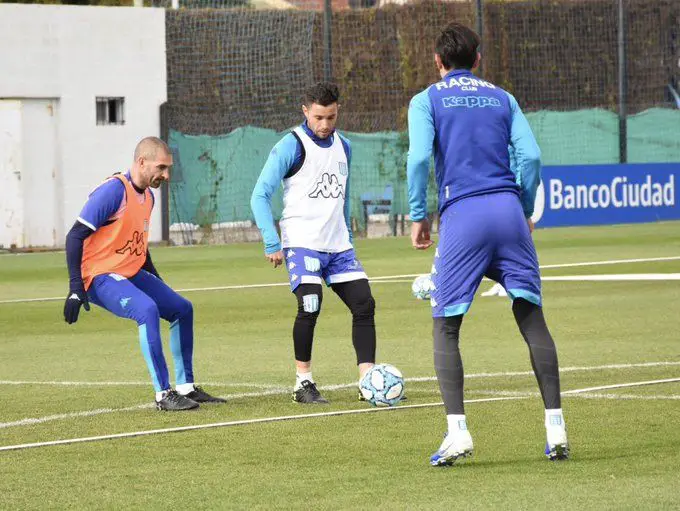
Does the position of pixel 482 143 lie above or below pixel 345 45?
below

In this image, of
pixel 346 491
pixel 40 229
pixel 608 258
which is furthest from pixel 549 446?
pixel 40 229

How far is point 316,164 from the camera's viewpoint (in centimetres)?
1038

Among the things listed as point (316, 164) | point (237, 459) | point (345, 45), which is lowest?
point (237, 459)

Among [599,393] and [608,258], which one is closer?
[599,393]

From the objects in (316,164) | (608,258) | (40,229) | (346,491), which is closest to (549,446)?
(346,491)

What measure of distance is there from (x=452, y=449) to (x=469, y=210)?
115 cm

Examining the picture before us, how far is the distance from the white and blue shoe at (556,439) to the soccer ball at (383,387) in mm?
2140

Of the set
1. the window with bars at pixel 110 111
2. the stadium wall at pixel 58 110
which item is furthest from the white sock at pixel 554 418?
the window with bars at pixel 110 111

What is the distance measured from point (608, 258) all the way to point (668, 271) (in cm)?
294

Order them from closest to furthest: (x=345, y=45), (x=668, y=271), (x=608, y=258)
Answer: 1. (x=668, y=271)
2. (x=608, y=258)
3. (x=345, y=45)

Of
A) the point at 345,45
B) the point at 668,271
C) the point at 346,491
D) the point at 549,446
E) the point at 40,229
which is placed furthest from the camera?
the point at 345,45

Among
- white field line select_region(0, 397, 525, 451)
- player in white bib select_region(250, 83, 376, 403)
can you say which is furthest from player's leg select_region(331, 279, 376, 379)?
white field line select_region(0, 397, 525, 451)

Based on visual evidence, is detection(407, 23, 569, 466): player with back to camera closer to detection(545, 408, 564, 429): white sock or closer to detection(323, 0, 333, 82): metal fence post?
detection(545, 408, 564, 429): white sock

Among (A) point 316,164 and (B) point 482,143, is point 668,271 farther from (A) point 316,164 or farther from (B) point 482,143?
(B) point 482,143
